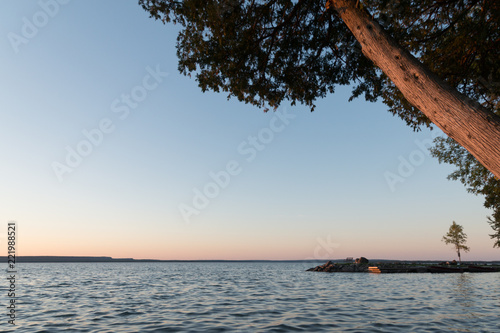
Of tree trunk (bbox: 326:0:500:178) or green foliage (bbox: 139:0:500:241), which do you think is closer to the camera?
tree trunk (bbox: 326:0:500:178)

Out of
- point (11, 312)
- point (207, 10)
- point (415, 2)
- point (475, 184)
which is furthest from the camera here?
point (475, 184)

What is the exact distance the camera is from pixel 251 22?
11547mm

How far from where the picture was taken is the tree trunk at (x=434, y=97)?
4973 mm

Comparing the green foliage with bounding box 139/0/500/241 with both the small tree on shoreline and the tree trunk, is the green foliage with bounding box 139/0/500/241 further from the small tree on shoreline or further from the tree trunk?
the small tree on shoreline

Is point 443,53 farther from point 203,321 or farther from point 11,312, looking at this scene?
point 11,312

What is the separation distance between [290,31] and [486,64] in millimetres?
6756

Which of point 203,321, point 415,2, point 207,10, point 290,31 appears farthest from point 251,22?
point 203,321

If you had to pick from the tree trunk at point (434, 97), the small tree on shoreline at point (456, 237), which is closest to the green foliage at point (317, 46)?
the tree trunk at point (434, 97)

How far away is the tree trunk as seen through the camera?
16.3ft

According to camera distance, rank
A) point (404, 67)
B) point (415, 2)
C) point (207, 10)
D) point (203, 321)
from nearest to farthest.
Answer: point (404, 67), point (207, 10), point (415, 2), point (203, 321)

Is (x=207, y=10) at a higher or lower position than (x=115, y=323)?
higher

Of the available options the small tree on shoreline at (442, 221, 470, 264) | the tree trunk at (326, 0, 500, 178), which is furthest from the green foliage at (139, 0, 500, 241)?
the small tree on shoreline at (442, 221, 470, 264)

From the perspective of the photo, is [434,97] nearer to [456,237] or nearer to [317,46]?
[317,46]

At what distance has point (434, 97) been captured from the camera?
5691 mm
